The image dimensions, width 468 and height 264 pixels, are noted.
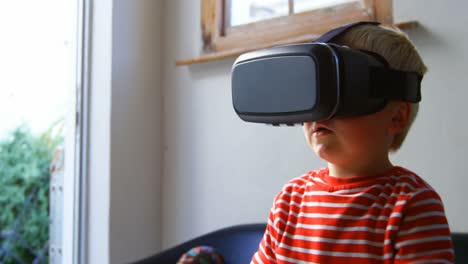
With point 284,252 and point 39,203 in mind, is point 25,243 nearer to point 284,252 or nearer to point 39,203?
point 39,203

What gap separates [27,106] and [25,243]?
0.40 m

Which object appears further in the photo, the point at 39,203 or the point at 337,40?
the point at 39,203

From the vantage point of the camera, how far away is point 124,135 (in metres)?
1.41

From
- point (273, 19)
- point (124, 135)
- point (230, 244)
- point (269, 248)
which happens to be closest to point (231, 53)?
point (273, 19)

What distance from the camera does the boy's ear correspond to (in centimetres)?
69

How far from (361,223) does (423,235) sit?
0.27 feet

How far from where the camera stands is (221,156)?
4.51 feet

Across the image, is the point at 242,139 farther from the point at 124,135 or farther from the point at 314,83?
the point at 314,83

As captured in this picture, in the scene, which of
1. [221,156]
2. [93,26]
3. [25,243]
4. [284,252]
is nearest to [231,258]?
[221,156]

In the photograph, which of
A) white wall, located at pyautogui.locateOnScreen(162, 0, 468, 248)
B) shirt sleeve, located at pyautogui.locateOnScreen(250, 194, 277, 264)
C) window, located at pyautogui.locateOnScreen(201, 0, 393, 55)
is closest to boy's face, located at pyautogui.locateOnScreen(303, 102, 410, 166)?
shirt sleeve, located at pyautogui.locateOnScreen(250, 194, 277, 264)

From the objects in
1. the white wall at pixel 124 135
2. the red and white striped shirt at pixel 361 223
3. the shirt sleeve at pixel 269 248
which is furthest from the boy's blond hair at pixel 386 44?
the white wall at pixel 124 135

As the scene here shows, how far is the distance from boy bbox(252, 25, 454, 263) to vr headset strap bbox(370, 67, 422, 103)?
0.9 inches

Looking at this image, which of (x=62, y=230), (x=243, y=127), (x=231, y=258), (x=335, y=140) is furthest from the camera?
(x=62, y=230)

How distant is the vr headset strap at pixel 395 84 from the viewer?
0.62 m
